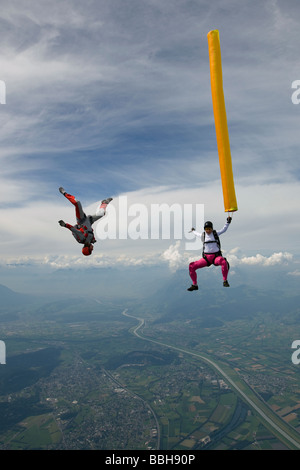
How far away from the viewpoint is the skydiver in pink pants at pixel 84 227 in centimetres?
1153

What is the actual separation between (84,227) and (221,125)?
704 cm

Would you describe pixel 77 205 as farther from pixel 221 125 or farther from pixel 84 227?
pixel 221 125

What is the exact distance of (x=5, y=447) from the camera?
153875mm

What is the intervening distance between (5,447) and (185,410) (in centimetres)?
10999

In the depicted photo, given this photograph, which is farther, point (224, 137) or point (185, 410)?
point (185, 410)

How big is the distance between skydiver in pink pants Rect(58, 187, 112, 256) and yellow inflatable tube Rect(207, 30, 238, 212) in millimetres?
5800

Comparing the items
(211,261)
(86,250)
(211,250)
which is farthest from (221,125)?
(86,250)

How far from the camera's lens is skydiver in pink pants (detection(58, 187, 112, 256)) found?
11529mm

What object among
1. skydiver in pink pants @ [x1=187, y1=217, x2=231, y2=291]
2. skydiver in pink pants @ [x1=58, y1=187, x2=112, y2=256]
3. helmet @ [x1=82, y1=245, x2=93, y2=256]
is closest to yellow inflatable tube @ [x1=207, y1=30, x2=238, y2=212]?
skydiver in pink pants @ [x1=187, y1=217, x2=231, y2=291]

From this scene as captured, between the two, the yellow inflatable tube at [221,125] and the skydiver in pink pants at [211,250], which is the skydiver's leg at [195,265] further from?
the yellow inflatable tube at [221,125]

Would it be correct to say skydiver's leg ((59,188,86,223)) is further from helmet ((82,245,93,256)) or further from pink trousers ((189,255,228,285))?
pink trousers ((189,255,228,285))

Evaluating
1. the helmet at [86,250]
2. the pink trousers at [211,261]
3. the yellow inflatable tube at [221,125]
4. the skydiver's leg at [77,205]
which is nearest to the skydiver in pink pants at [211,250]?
the pink trousers at [211,261]
